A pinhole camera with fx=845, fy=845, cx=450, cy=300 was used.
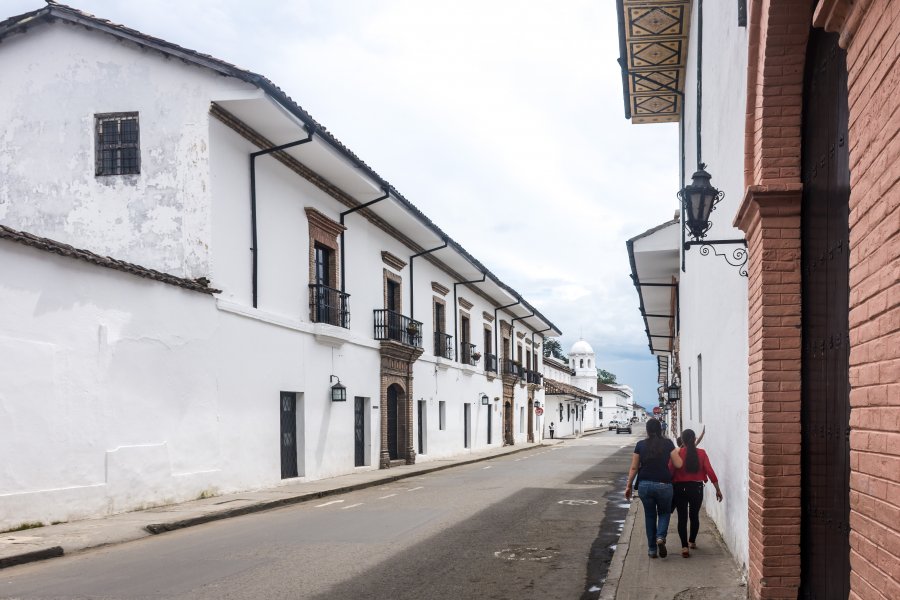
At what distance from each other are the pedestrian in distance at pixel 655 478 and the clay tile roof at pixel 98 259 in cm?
786

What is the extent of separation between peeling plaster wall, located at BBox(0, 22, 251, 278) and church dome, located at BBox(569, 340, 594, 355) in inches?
3789

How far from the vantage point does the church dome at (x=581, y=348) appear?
357 ft

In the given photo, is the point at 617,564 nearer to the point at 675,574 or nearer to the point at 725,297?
the point at 675,574

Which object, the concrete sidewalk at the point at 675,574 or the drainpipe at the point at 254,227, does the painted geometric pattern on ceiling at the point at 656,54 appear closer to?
the drainpipe at the point at 254,227

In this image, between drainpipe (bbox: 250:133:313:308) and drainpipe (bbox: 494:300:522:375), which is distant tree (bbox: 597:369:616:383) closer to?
drainpipe (bbox: 494:300:522:375)

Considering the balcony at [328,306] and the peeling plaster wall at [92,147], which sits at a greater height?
the peeling plaster wall at [92,147]

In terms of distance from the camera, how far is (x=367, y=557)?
884 cm

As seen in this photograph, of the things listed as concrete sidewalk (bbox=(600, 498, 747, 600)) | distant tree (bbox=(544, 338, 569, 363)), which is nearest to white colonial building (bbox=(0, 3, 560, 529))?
concrete sidewalk (bbox=(600, 498, 747, 600))

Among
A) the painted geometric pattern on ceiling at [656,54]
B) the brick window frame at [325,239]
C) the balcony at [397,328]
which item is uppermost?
the painted geometric pattern on ceiling at [656,54]

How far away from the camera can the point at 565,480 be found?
19.2 m

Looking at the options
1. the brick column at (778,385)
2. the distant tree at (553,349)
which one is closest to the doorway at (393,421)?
the brick column at (778,385)

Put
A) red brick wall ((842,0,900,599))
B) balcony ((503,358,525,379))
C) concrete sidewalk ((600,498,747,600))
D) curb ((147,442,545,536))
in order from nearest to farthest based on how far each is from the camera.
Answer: red brick wall ((842,0,900,599)) < concrete sidewalk ((600,498,747,600)) < curb ((147,442,545,536)) < balcony ((503,358,525,379))

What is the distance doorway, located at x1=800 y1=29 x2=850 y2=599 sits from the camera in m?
4.23

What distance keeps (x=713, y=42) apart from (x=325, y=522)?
25.9ft
